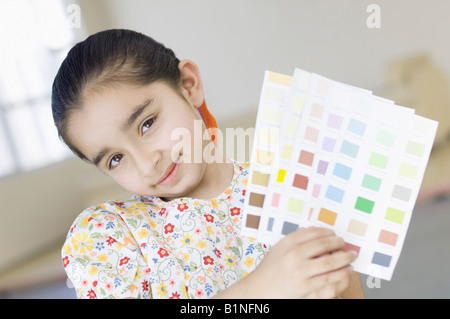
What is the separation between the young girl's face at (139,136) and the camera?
0.75 metres

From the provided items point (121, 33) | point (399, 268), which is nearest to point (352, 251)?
point (121, 33)

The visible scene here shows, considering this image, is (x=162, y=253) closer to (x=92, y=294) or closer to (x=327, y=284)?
(x=92, y=294)

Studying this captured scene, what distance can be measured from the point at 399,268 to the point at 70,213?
1.80 m

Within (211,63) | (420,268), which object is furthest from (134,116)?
(211,63)

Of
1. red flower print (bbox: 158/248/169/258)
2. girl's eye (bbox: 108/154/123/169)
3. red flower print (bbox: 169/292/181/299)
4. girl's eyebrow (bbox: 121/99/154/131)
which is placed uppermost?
girl's eyebrow (bbox: 121/99/154/131)

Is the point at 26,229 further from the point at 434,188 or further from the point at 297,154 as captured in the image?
the point at 297,154

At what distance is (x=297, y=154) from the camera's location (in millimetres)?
623

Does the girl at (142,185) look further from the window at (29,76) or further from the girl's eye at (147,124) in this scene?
the window at (29,76)

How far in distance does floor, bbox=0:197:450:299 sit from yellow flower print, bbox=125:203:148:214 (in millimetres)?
906

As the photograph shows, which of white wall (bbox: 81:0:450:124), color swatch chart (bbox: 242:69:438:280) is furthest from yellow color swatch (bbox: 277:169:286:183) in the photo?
white wall (bbox: 81:0:450:124)

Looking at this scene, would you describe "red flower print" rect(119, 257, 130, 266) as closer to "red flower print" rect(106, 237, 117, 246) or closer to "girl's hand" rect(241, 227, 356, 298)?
"red flower print" rect(106, 237, 117, 246)

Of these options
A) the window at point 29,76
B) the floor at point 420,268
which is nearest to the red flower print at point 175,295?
the floor at point 420,268

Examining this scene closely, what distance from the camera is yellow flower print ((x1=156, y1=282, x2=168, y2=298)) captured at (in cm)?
78

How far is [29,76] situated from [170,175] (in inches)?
90.2
